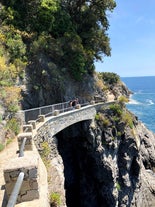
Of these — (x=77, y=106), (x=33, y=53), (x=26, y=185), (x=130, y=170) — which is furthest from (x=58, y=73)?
(x=26, y=185)

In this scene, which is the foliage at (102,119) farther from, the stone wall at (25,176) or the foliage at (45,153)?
the stone wall at (25,176)

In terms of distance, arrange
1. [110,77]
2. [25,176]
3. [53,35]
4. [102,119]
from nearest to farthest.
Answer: [25,176] < [102,119] < [53,35] < [110,77]

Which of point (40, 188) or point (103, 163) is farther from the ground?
A: point (40, 188)

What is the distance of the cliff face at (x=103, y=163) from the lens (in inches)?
896

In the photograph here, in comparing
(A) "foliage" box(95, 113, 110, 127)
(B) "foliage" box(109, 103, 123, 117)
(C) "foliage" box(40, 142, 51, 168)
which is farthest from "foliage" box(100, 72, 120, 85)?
(C) "foliage" box(40, 142, 51, 168)

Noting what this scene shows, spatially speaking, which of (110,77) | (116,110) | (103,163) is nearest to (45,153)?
(103,163)

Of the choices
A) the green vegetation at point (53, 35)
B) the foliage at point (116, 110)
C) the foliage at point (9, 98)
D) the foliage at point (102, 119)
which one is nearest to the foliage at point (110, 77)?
the green vegetation at point (53, 35)

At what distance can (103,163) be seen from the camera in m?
22.5

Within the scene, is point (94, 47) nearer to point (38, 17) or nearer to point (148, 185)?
point (38, 17)

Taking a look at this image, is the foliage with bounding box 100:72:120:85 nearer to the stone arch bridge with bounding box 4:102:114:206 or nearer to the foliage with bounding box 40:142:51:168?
the stone arch bridge with bounding box 4:102:114:206

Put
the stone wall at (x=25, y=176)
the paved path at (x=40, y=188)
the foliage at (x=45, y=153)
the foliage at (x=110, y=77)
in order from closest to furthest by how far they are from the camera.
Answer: the stone wall at (x=25, y=176)
the paved path at (x=40, y=188)
the foliage at (x=45, y=153)
the foliage at (x=110, y=77)

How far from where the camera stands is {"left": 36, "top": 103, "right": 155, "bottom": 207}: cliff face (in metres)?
22.8

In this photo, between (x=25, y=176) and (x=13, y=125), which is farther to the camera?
(x=13, y=125)

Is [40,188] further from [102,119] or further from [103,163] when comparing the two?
[102,119]
